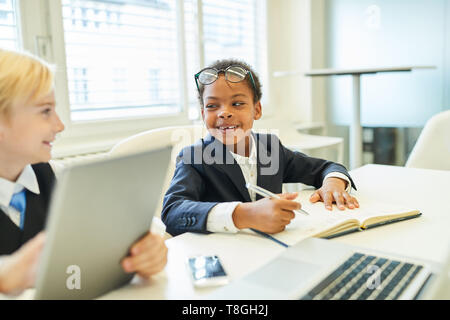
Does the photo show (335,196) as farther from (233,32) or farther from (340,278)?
(233,32)

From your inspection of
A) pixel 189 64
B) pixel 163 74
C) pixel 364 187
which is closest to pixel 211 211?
pixel 364 187

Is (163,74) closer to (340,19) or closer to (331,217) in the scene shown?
(340,19)

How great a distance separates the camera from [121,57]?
8.20ft

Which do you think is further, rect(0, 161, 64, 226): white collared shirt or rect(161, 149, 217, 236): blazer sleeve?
rect(161, 149, 217, 236): blazer sleeve

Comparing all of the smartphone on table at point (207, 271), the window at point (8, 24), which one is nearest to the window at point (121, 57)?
the window at point (8, 24)

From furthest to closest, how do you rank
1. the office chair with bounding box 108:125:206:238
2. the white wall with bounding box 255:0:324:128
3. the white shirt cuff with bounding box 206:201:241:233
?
the white wall with bounding box 255:0:324:128 → the office chair with bounding box 108:125:206:238 → the white shirt cuff with bounding box 206:201:241:233

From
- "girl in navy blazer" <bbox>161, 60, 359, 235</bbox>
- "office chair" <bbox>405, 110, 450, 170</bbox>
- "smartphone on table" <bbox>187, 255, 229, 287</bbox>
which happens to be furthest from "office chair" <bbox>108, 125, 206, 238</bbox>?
"office chair" <bbox>405, 110, 450, 170</bbox>

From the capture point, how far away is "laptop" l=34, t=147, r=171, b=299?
473 millimetres

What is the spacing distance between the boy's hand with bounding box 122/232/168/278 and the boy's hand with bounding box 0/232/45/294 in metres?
0.13

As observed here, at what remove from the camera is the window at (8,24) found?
6.38ft

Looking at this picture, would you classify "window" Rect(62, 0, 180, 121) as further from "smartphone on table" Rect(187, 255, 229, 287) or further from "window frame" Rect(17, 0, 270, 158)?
"smartphone on table" Rect(187, 255, 229, 287)

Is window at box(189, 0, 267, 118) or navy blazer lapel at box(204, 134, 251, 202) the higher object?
window at box(189, 0, 267, 118)

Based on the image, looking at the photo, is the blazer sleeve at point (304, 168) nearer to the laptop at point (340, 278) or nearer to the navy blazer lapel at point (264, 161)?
the navy blazer lapel at point (264, 161)

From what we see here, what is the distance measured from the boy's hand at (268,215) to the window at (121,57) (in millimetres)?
1699
